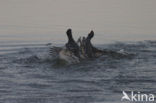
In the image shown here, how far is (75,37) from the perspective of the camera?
79.0 feet

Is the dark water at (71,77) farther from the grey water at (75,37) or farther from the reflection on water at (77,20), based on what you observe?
the reflection on water at (77,20)

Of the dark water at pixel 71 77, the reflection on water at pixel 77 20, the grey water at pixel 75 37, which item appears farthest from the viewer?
the reflection on water at pixel 77 20

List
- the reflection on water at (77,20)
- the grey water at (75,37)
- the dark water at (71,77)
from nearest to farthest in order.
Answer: the dark water at (71,77) < the grey water at (75,37) < the reflection on water at (77,20)

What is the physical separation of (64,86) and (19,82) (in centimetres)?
128

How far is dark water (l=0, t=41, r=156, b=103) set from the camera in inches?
569

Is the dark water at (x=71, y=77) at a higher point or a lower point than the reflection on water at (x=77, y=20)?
lower

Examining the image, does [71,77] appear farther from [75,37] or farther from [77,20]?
[77,20]

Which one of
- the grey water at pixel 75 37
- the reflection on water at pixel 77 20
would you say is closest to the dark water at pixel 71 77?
the grey water at pixel 75 37

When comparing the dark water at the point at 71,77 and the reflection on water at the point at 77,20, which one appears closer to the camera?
the dark water at the point at 71,77

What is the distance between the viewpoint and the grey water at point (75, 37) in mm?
15019

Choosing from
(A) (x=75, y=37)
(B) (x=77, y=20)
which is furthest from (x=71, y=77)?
(B) (x=77, y=20)

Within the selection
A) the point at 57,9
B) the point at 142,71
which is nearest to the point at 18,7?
the point at 57,9

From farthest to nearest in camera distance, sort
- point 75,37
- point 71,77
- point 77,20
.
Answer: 1. point 77,20
2. point 75,37
3. point 71,77

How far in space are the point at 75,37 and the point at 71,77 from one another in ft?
24.5
